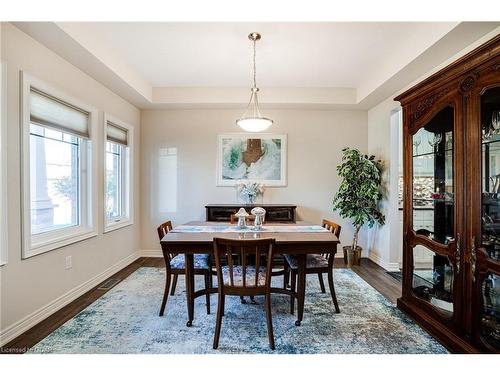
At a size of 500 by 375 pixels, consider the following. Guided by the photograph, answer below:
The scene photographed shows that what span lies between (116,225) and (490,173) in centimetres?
399

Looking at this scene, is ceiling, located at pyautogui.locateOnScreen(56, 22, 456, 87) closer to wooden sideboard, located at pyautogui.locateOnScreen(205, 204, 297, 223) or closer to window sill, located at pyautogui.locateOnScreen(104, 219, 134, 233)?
wooden sideboard, located at pyautogui.locateOnScreen(205, 204, 297, 223)

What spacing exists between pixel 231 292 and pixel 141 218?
10.1 ft

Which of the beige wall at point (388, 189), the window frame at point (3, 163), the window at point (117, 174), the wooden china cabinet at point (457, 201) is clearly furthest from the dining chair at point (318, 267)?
the window at point (117, 174)

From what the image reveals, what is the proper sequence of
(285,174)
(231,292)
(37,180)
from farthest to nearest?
1. (285,174)
2. (37,180)
3. (231,292)

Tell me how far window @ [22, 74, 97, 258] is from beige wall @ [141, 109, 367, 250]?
148cm

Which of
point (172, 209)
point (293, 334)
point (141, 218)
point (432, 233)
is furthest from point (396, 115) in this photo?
point (141, 218)

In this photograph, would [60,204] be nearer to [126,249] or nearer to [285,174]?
[126,249]

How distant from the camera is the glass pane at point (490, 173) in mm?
1764

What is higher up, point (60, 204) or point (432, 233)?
point (60, 204)

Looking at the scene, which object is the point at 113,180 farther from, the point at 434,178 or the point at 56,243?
the point at 434,178

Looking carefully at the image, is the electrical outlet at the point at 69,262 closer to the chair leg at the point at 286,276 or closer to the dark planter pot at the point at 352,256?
the chair leg at the point at 286,276

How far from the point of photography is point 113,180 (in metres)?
4.06
